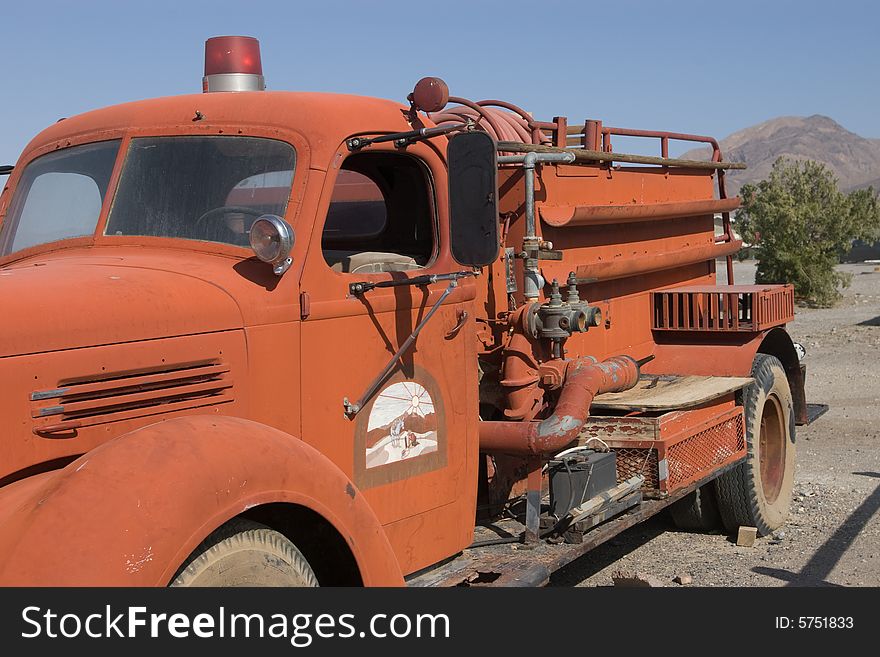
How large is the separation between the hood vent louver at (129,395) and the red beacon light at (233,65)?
1436 millimetres

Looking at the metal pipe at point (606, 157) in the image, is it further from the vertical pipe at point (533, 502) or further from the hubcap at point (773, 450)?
the hubcap at point (773, 450)

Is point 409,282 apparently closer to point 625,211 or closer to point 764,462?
point 625,211

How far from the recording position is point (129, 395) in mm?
2875

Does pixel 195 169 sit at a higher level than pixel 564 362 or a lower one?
higher

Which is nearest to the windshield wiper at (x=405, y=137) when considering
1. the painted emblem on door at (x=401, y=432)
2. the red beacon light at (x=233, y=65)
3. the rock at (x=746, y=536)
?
the red beacon light at (x=233, y=65)

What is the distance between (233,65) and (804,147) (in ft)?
558

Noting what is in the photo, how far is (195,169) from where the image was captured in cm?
351

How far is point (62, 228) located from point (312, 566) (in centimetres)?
151

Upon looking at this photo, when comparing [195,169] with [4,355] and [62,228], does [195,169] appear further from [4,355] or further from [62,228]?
[4,355]

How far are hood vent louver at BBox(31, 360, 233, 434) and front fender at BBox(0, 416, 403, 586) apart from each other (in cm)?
15

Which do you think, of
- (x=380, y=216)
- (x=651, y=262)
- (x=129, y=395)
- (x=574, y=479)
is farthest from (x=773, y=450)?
(x=129, y=395)

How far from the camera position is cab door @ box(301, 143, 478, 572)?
11.3ft

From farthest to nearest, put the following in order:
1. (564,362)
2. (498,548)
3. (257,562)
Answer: (564,362), (498,548), (257,562)
